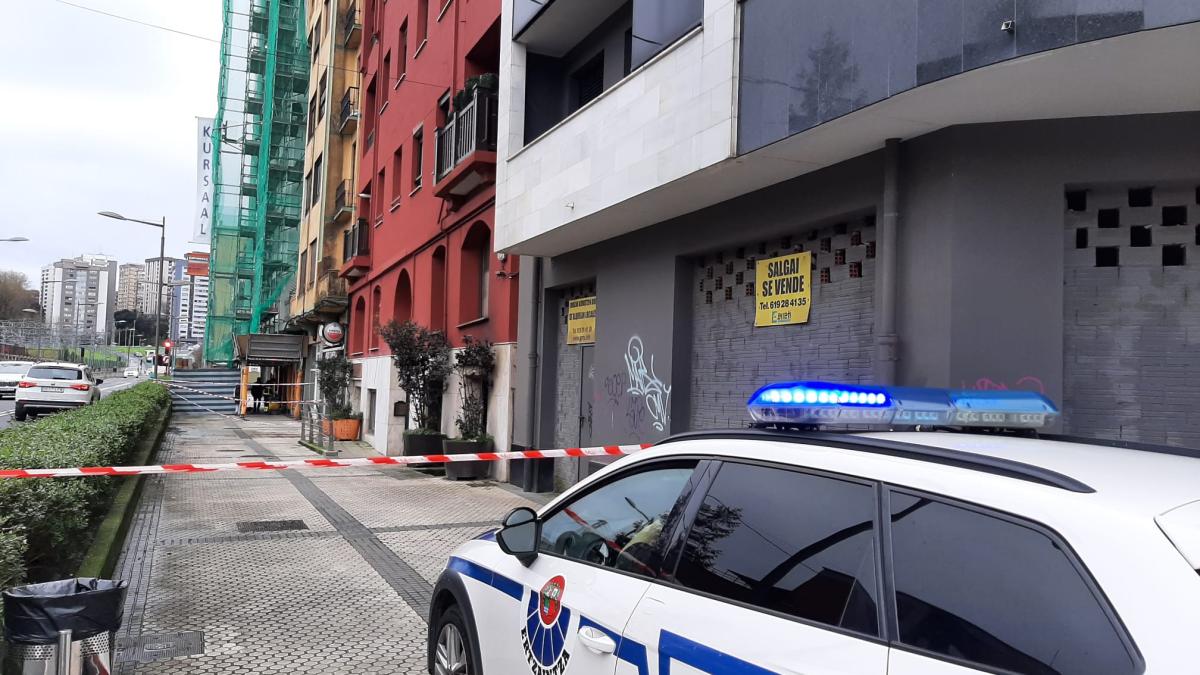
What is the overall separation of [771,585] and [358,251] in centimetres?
2481

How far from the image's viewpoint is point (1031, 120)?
6.06m

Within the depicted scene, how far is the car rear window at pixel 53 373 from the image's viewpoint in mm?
25578

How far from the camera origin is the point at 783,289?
8.25 m

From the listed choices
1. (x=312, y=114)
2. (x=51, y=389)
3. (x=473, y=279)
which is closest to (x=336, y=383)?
(x=51, y=389)

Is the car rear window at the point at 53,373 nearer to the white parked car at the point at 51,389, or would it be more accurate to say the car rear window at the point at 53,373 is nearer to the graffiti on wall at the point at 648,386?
the white parked car at the point at 51,389

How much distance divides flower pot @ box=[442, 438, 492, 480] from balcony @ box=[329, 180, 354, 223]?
1654 cm

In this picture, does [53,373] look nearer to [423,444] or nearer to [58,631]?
[423,444]

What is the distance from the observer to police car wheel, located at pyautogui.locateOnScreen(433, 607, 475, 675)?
3829 millimetres

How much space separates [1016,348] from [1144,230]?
1.23 m

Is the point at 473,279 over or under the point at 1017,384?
over

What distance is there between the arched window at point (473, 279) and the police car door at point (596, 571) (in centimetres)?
1344

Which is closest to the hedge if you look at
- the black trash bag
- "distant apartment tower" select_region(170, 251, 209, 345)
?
Result: the black trash bag

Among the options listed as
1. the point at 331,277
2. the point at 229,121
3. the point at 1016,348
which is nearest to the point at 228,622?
the point at 1016,348

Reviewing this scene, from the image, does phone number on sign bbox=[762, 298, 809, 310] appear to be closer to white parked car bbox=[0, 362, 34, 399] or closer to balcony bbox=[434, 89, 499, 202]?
balcony bbox=[434, 89, 499, 202]
